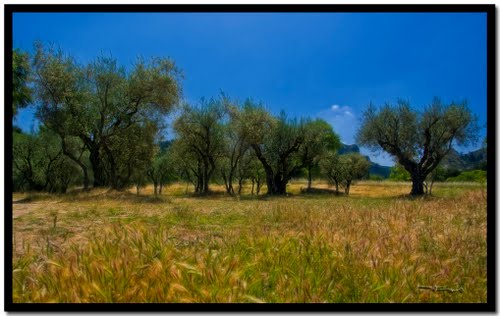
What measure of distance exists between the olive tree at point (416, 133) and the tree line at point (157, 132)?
0.09 meters

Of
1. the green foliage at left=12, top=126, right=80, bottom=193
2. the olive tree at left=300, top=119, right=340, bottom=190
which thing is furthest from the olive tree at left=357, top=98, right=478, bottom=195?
the green foliage at left=12, top=126, right=80, bottom=193

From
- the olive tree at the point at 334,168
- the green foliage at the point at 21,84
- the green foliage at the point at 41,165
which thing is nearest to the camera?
the green foliage at the point at 21,84

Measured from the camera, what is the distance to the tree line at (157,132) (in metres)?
21.3

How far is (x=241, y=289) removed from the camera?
3.37 meters

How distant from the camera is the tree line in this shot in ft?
70.0

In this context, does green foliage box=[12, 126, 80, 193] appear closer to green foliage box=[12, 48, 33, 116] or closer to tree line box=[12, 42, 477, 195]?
tree line box=[12, 42, 477, 195]

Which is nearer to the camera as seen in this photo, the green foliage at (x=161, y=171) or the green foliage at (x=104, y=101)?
the green foliage at (x=104, y=101)

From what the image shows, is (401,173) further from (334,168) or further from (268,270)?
(268,270)

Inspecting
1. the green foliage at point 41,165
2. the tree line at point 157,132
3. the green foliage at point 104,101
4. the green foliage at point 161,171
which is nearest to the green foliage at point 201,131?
the tree line at point 157,132

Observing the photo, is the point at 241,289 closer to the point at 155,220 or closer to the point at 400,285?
the point at 400,285

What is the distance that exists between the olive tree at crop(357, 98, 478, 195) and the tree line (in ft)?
0.30

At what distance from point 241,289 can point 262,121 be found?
31.4 m

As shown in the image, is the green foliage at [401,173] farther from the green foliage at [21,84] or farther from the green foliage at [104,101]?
the green foliage at [21,84]

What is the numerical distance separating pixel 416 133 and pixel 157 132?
23.9m
